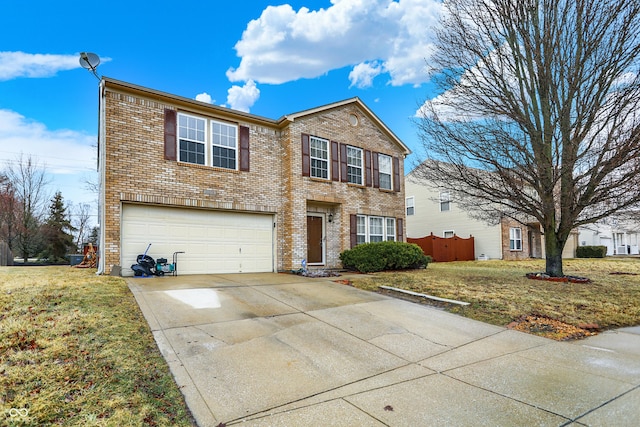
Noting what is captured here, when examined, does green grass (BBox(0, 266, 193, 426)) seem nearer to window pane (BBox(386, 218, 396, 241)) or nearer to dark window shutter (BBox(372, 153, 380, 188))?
dark window shutter (BBox(372, 153, 380, 188))

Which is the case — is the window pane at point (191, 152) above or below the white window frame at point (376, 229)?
above

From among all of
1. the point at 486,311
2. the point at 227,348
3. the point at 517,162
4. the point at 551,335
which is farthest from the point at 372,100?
the point at 227,348

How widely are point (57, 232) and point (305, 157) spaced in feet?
86.3

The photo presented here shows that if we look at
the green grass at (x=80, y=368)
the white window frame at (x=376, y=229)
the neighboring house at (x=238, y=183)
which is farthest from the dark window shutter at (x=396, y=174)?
the green grass at (x=80, y=368)

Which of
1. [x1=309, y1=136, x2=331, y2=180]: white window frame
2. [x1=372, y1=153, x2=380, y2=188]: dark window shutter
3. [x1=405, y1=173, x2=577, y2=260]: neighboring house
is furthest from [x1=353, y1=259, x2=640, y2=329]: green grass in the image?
[x1=405, y1=173, x2=577, y2=260]: neighboring house

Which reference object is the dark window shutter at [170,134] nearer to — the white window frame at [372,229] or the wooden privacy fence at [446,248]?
the white window frame at [372,229]

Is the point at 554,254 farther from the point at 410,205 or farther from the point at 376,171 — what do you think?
the point at 410,205

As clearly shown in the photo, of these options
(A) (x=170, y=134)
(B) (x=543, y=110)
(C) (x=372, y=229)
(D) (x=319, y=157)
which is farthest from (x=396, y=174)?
(A) (x=170, y=134)

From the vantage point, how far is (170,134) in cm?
1077

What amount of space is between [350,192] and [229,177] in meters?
5.18

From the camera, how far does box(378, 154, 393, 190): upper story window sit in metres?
16.0

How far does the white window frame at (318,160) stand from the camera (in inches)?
537

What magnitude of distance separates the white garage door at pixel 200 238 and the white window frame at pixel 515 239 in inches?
742

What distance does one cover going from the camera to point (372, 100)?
1619 cm
